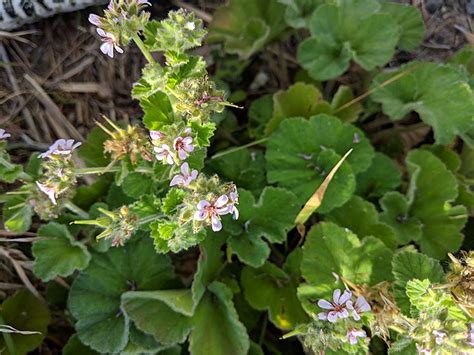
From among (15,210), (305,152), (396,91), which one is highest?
(396,91)

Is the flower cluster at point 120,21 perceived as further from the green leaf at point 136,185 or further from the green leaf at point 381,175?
the green leaf at point 381,175

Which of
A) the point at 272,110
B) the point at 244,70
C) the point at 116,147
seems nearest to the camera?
the point at 116,147

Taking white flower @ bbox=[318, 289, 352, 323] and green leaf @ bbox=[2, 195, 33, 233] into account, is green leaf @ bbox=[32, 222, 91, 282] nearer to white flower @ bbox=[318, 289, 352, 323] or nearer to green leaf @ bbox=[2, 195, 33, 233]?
green leaf @ bbox=[2, 195, 33, 233]

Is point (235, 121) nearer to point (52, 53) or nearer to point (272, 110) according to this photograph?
point (272, 110)

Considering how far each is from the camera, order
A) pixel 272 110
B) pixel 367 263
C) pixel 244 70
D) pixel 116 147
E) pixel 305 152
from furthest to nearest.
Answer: pixel 244 70
pixel 272 110
pixel 305 152
pixel 367 263
pixel 116 147

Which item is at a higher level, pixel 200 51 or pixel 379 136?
pixel 200 51

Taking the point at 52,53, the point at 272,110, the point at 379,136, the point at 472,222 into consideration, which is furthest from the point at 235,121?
the point at 472,222

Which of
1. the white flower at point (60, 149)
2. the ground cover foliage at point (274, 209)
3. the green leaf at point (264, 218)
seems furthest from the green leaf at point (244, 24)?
the white flower at point (60, 149)

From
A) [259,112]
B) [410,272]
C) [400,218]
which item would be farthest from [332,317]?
[259,112]
